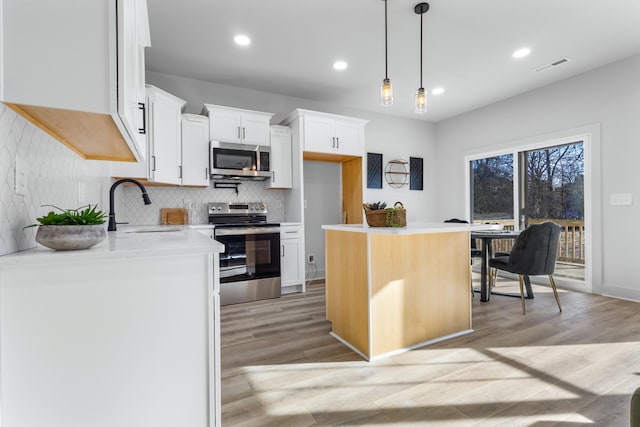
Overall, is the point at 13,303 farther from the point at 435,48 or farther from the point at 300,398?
the point at 435,48

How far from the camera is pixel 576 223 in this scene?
4.11 metres

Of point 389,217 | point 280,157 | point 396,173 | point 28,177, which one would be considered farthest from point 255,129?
point 28,177

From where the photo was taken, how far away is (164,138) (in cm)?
342

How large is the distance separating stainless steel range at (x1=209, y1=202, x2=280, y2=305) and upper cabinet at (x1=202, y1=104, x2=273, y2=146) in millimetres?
884

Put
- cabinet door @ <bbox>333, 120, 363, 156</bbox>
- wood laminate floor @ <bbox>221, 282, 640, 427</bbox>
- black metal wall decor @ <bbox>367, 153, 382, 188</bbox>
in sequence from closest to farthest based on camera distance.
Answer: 1. wood laminate floor @ <bbox>221, 282, 640, 427</bbox>
2. cabinet door @ <bbox>333, 120, 363, 156</bbox>
3. black metal wall decor @ <bbox>367, 153, 382, 188</bbox>

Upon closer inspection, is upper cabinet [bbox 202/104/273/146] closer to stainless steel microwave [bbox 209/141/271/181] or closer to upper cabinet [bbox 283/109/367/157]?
stainless steel microwave [bbox 209/141/271/181]

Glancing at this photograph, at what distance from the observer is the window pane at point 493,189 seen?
488cm

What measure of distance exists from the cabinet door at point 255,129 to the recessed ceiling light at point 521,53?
9.75 feet

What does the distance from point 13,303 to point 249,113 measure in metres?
3.41

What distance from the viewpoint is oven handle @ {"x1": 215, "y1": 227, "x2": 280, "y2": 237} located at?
3.54 meters

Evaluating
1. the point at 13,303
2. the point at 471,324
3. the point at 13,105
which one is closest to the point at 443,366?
the point at 471,324

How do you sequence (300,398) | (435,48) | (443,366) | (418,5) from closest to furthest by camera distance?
(300,398)
(443,366)
(418,5)
(435,48)

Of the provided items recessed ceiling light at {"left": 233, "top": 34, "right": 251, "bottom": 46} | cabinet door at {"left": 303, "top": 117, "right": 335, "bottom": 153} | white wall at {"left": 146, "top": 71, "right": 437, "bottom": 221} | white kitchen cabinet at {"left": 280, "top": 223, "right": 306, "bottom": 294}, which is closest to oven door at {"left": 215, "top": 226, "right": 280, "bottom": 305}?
white kitchen cabinet at {"left": 280, "top": 223, "right": 306, "bottom": 294}

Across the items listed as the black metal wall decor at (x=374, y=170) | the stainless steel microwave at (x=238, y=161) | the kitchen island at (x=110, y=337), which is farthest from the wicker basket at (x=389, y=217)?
the black metal wall decor at (x=374, y=170)
